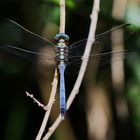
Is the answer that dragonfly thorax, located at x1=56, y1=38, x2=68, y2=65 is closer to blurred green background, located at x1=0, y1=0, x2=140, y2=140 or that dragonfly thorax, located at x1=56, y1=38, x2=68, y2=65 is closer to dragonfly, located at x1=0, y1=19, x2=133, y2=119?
dragonfly, located at x1=0, y1=19, x2=133, y2=119

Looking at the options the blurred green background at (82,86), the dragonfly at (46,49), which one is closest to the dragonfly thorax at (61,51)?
the dragonfly at (46,49)

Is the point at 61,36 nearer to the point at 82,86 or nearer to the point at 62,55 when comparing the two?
the point at 62,55

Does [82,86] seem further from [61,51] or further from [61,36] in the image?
[61,36]

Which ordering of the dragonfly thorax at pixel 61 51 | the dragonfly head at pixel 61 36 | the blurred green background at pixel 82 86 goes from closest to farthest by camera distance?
the dragonfly head at pixel 61 36, the dragonfly thorax at pixel 61 51, the blurred green background at pixel 82 86

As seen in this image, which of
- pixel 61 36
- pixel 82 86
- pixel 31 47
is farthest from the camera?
pixel 82 86

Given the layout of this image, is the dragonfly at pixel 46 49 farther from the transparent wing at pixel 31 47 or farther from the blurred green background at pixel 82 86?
the blurred green background at pixel 82 86

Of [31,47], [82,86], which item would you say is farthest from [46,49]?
[82,86]

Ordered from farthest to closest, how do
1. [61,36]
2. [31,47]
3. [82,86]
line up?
[82,86], [31,47], [61,36]

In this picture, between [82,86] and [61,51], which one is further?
[82,86]

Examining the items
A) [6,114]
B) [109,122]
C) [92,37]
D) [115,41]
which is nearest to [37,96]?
[6,114]
